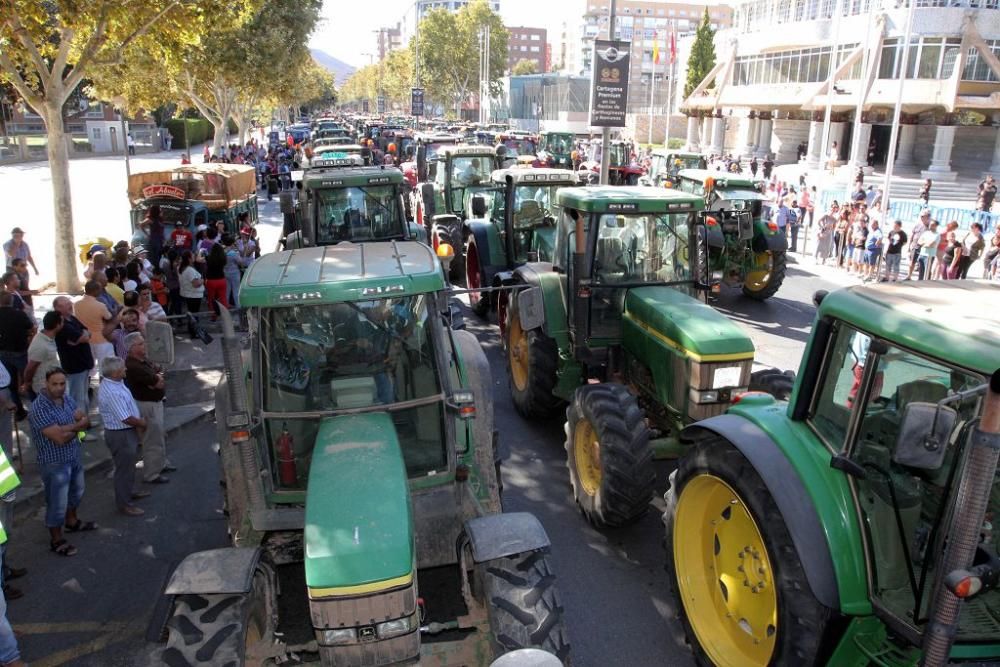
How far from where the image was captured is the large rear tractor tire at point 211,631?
3414mm

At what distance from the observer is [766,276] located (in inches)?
552

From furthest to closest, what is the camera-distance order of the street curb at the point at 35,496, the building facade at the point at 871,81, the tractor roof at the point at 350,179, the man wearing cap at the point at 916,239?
the building facade at the point at 871,81
the man wearing cap at the point at 916,239
the tractor roof at the point at 350,179
the street curb at the point at 35,496

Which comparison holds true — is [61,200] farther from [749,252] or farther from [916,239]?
[916,239]

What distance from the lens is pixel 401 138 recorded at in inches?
1320

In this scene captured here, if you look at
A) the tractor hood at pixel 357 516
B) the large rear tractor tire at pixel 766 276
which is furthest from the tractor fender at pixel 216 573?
the large rear tractor tire at pixel 766 276

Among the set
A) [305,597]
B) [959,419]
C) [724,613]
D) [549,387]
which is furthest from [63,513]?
[959,419]

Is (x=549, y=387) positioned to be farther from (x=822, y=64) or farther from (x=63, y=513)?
(x=822, y=64)

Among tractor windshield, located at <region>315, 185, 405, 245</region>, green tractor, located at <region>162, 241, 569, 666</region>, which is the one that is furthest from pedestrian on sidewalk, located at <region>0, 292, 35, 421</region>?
green tractor, located at <region>162, 241, 569, 666</region>

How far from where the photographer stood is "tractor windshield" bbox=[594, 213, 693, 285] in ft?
23.4

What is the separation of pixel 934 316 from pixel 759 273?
11166 millimetres

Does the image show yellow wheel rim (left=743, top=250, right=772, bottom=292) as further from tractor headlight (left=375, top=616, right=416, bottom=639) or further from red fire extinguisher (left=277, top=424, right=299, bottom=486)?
tractor headlight (left=375, top=616, right=416, bottom=639)

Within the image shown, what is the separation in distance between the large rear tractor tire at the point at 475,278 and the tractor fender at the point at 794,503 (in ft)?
26.4

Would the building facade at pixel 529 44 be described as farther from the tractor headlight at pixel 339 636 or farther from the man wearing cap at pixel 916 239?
the tractor headlight at pixel 339 636

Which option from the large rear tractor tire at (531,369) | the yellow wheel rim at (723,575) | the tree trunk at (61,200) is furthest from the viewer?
the tree trunk at (61,200)
